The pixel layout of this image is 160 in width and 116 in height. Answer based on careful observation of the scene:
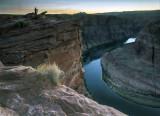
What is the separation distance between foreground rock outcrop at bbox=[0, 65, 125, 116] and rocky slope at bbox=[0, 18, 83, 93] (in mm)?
7186

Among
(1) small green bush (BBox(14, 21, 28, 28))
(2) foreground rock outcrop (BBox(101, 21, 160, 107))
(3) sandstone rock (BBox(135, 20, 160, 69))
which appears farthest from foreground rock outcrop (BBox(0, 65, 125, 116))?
(3) sandstone rock (BBox(135, 20, 160, 69))

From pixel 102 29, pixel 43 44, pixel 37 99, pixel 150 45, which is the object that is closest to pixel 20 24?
pixel 43 44

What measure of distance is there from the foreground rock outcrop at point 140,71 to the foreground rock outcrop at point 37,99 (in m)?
17.8

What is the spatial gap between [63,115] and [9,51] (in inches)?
378

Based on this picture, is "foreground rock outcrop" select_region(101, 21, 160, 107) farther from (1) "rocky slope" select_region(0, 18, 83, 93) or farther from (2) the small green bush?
(2) the small green bush

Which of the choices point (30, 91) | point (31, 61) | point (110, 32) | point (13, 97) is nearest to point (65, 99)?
point (30, 91)

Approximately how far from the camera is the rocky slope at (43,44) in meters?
12.1

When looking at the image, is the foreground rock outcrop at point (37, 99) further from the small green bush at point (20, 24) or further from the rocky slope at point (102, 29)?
the rocky slope at point (102, 29)

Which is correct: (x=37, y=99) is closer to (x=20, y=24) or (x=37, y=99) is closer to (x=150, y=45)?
(x=20, y=24)

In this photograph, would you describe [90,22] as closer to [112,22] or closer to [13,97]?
[112,22]

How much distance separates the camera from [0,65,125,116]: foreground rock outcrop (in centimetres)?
386

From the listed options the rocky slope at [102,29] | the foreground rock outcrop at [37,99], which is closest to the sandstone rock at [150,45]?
the foreground rock outcrop at [37,99]

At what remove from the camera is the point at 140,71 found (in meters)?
22.2

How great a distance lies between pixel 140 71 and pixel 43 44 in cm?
1527
